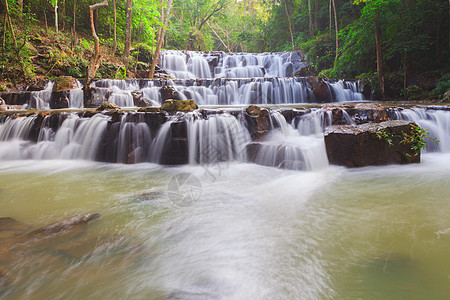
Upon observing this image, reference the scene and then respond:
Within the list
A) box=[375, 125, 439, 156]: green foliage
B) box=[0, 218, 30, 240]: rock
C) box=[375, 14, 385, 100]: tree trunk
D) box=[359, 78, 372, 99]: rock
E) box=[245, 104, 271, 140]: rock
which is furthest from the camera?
box=[359, 78, 372, 99]: rock

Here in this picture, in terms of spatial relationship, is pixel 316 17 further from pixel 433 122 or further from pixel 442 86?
pixel 433 122

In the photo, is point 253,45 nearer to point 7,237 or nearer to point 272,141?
point 272,141

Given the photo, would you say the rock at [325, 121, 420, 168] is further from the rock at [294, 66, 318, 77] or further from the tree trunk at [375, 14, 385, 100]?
the rock at [294, 66, 318, 77]

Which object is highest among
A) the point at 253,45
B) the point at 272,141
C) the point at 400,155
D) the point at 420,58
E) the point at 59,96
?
the point at 253,45

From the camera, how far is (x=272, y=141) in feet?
17.9

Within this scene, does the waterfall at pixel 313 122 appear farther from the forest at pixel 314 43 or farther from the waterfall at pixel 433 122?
the forest at pixel 314 43

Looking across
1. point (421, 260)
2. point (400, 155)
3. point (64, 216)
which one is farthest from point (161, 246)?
point (400, 155)

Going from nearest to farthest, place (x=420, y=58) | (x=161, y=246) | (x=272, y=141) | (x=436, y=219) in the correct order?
(x=161, y=246) < (x=436, y=219) < (x=272, y=141) < (x=420, y=58)

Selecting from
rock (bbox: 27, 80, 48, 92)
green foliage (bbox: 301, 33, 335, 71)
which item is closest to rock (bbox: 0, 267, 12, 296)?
rock (bbox: 27, 80, 48, 92)

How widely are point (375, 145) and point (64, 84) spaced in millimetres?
10967

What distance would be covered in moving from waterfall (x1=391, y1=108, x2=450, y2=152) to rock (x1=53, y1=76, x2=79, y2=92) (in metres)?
11.4

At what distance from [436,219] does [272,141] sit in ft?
11.3

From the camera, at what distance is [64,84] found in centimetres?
925

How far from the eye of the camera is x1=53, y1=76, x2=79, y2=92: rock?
29.9ft
